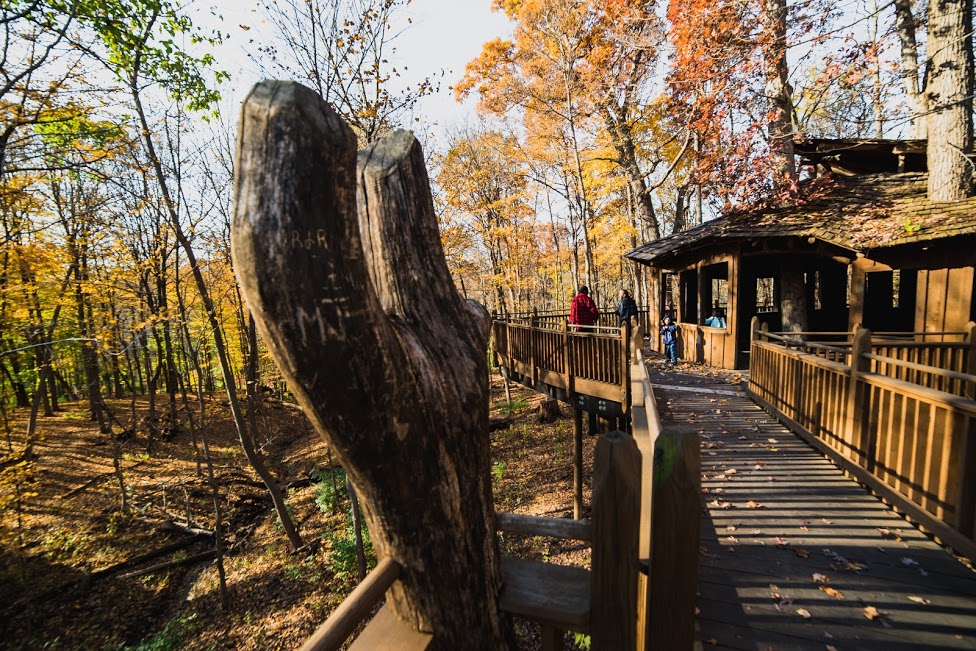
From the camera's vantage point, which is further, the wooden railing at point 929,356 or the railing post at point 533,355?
the railing post at point 533,355

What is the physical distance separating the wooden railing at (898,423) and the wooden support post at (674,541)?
3298mm

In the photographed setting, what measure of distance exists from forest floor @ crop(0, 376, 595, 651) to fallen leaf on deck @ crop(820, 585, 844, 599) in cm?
438

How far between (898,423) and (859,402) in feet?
1.87

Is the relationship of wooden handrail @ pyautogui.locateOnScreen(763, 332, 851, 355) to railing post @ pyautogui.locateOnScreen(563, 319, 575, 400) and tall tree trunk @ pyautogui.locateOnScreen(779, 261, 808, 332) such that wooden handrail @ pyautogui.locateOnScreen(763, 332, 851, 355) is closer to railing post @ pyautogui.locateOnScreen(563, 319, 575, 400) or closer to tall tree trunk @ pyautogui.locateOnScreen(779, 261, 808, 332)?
railing post @ pyautogui.locateOnScreen(563, 319, 575, 400)

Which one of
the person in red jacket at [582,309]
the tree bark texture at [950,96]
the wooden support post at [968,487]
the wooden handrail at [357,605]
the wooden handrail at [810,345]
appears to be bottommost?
the wooden support post at [968,487]

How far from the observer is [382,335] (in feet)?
3.65

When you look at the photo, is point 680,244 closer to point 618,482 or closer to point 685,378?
point 685,378

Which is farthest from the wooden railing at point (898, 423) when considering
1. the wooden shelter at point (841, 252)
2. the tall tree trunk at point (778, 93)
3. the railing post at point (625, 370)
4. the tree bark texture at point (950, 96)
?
the tall tree trunk at point (778, 93)

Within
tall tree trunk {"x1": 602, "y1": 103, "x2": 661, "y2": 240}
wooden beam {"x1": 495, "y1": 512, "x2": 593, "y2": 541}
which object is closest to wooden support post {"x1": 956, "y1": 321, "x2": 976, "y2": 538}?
wooden beam {"x1": 495, "y1": 512, "x2": 593, "y2": 541}

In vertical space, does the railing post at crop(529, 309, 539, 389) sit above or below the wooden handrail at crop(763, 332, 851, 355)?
below

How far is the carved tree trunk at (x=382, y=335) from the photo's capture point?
3.13 ft

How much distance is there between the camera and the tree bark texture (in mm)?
8336

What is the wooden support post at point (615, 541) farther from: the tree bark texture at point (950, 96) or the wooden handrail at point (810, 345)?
the tree bark texture at point (950, 96)

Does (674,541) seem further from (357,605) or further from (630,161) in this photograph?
(630,161)
